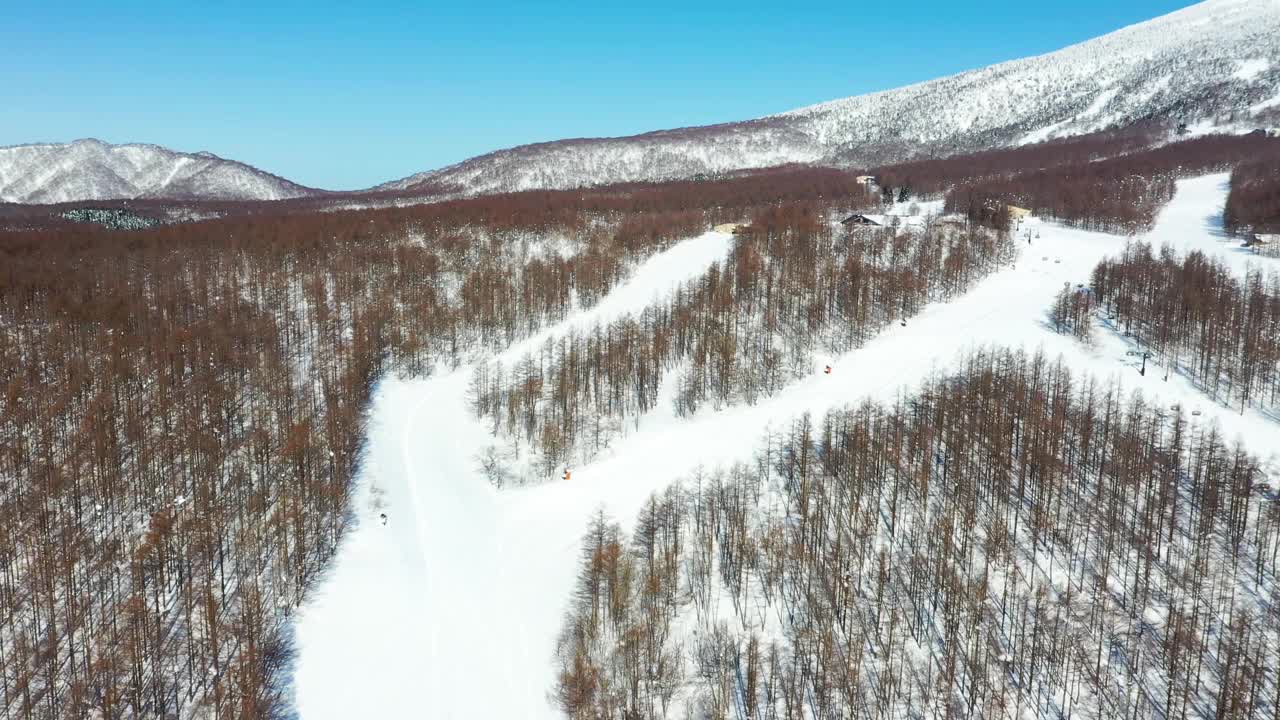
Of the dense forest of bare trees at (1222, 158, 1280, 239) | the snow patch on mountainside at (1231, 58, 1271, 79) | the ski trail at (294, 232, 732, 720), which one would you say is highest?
the snow patch on mountainside at (1231, 58, 1271, 79)

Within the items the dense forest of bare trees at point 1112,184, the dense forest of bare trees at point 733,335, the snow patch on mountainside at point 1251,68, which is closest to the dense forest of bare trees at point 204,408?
the dense forest of bare trees at point 733,335

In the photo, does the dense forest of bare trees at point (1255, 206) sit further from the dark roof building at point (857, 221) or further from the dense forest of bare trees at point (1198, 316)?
the dark roof building at point (857, 221)

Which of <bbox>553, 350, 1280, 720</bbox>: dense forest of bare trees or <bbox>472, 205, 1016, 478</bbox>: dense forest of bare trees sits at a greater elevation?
<bbox>472, 205, 1016, 478</bbox>: dense forest of bare trees

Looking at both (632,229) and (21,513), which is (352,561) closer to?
(21,513)

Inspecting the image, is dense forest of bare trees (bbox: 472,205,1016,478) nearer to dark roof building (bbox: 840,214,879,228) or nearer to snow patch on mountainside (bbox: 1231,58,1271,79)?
dark roof building (bbox: 840,214,879,228)

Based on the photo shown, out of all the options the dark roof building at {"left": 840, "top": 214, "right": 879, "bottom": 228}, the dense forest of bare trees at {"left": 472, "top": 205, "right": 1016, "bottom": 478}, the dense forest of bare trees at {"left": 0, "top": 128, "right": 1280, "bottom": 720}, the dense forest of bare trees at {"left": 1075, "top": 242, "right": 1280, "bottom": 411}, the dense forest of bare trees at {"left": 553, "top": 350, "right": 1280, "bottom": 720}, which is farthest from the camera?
the dark roof building at {"left": 840, "top": 214, "right": 879, "bottom": 228}

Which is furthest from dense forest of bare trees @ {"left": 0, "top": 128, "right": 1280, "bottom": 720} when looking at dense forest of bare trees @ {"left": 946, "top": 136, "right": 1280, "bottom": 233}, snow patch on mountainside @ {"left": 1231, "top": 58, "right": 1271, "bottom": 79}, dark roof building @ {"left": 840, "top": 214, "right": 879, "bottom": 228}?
snow patch on mountainside @ {"left": 1231, "top": 58, "right": 1271, "bottom": 79}

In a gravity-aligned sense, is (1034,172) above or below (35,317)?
above

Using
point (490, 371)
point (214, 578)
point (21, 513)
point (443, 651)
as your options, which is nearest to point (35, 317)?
point (21, 513)
